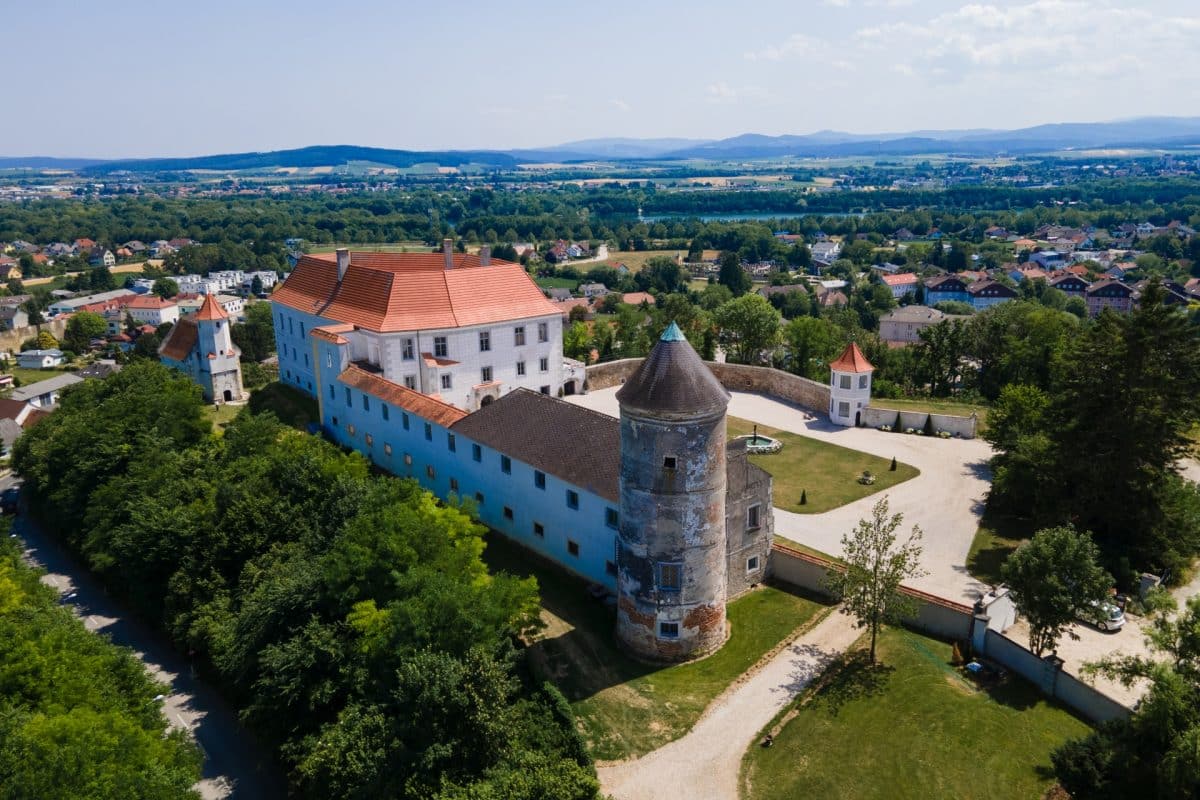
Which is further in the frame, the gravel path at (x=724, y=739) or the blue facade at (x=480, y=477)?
the blue facade at (x=480, y=477)

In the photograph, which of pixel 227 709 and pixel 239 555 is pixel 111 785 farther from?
pixel 239 555

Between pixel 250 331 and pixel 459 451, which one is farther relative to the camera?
pixel 250 331

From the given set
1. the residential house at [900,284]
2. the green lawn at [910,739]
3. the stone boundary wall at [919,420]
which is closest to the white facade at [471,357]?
the stone boundary wall at [919,420]

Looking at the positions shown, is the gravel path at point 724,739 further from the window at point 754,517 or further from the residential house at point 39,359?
the residential house at point 39,359

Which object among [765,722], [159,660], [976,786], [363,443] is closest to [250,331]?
[363,443]

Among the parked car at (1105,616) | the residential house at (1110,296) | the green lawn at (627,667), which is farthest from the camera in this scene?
the residential house at (1110,296)

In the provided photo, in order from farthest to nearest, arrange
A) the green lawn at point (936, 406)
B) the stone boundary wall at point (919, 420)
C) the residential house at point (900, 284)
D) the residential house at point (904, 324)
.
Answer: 1. the residential house at point (900, 284)
2. the residential house at point (904, 324)
3. the green lawn at point (936, 406)
4. the stone boundary wall at point (919, 420)

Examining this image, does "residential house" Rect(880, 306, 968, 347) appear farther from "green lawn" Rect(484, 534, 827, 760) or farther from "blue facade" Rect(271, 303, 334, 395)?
"green lawn" Rect(484, 534, 827, 760)
